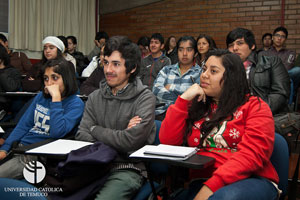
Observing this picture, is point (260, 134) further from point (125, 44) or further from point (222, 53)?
point (125, 44)

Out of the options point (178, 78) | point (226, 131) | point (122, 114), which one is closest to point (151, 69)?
point (178, 78)

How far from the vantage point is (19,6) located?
6.08 meters

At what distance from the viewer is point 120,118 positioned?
1769 mm

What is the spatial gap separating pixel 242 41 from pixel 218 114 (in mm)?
1647

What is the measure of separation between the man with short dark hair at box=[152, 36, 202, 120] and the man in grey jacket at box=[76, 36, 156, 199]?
3.66 feet

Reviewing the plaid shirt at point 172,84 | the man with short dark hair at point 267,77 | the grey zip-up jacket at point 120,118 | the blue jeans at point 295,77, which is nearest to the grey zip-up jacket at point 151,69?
the plaid shirt at point 172,84

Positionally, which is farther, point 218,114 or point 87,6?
point 87,6

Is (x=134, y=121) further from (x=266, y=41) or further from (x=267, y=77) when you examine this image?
(x=266, y=41)

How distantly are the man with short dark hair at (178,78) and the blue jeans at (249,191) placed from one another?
1652mm

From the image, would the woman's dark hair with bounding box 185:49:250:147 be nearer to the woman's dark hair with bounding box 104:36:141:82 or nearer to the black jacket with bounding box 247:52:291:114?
the woman's dark hair with bounding box 104:36:141:82

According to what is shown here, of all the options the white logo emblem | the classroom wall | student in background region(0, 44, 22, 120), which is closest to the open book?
the white logo emblem

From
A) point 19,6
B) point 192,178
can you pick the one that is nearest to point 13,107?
point 192,178

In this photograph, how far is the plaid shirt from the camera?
3025mm

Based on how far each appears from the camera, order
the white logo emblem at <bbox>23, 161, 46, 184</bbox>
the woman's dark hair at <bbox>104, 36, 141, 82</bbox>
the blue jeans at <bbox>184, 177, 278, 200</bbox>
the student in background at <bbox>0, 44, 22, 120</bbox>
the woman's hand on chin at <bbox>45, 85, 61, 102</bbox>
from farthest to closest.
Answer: the student in background at <bbox>0, 44, 22, 120</bbox> → the woman's hand on chin at <bbox>45, 85, 61, 102</bbox> → the woman's dark hair at <bbox>104, 36, 141, 82</bbox> → the white logo emblem at <bbox>23, 161, 46, 184</bbox> → the blue jeans at <bbox>184, 177, 278, 200</bbox>
